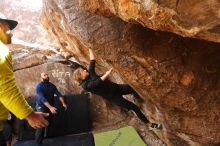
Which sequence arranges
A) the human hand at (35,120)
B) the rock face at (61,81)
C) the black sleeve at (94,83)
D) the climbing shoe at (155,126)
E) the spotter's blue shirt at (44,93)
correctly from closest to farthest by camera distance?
the human hand at (35,120), the black sleeve at (94,83), the climbing shoe at (155,126), the spotter's blue shirt at (44,93), the rock face at (61,81)

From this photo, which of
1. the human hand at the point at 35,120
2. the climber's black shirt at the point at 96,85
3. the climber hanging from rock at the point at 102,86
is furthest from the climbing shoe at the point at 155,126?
the human hand at the point at 35,120

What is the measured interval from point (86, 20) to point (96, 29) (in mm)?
245

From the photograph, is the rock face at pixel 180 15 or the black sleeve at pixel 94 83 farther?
the black sleeve at pixel 94 83

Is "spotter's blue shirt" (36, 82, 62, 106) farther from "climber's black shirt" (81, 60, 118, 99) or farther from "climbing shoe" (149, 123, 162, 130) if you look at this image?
"climbing shoe" (149, 123, 162, 130)

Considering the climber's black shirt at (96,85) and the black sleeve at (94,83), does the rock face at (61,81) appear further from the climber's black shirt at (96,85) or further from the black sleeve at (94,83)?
the black sleeve at (94,83)

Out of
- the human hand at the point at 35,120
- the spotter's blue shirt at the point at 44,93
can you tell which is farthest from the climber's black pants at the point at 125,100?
the human hand at the point at 35,120

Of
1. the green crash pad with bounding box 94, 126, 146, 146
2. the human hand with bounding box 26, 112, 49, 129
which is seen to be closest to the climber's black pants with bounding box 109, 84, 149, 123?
the green crash pad with bounding box 94, 126, 146, 146

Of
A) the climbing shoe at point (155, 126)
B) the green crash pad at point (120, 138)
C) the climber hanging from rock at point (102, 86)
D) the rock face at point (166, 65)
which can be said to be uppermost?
the rock face at point (166, 65)

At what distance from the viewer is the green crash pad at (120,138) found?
623 cm

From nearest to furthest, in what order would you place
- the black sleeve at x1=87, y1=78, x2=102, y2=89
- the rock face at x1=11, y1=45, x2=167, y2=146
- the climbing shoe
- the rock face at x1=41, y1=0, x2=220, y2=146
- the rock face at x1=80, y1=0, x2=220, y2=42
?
1. the rock face at x1=80, y1=0, x2=220, y2=42
2. the rock face at x1=41, y1=0, x2=220, y2=146
3. the black sleeve at x1=87, y1=78, x2=102, y2=89
4. the climbing shoe
5. the rock face at x1=11, y1=45, x2=167, y2=146

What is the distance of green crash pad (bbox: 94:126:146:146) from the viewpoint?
6.23 meters

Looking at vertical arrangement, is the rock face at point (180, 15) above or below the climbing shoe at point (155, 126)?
above

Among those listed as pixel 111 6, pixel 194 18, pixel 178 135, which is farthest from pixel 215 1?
pixel 178 135

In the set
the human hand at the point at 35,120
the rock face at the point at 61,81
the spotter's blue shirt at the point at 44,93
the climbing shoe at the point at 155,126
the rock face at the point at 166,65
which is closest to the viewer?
the human hand at the point at 35,120
